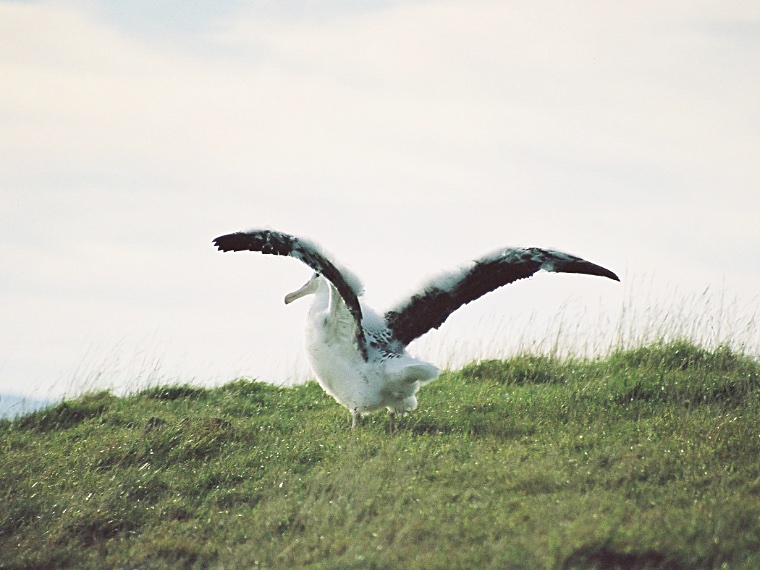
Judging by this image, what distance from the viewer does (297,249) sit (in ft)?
32.6

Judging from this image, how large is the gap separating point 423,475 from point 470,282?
282cm

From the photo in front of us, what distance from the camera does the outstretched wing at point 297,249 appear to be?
966 centimetres

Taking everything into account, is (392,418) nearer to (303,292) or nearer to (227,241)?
(303,292)

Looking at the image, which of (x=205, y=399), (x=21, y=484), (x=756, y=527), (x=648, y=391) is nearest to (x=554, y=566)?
(x=756, y=527)

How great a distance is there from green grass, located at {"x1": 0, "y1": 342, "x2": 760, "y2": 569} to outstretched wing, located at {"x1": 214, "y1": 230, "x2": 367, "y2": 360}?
157 centimetres

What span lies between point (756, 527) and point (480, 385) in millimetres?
5866

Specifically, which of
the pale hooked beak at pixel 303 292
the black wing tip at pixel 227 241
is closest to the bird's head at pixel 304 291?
the pale hooked beak at pixel 303 292

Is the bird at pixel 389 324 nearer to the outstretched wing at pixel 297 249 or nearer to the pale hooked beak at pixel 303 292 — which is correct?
the outstretched wing at pixel 297 249

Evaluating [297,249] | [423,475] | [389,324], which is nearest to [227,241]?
[297,249]

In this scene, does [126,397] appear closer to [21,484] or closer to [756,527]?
[21,484]

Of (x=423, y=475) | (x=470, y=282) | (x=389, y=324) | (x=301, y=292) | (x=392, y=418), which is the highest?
(x=470, y=282)

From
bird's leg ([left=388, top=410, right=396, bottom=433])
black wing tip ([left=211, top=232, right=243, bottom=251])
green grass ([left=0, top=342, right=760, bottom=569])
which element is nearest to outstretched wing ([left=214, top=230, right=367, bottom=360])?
black wing tip ([left=211, top=232, right=243, bottom=251])

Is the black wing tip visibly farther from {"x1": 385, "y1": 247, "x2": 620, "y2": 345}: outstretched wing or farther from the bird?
{"x1": 385, "y1": 247, "x2": 620, "y2": 345}: outstretched wing

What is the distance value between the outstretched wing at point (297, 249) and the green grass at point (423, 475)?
1.57m
